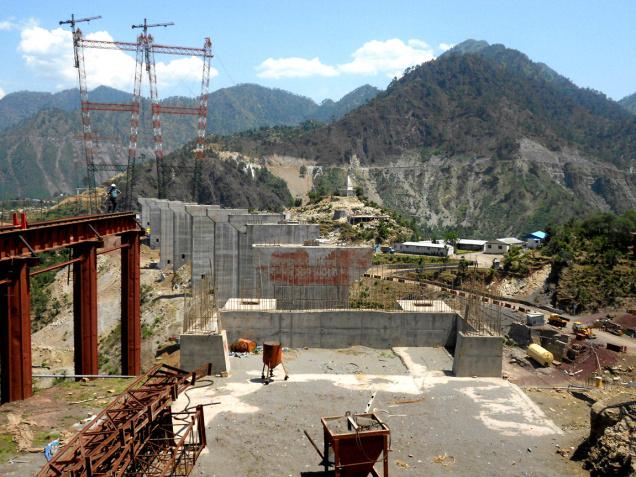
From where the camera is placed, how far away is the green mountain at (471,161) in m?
132

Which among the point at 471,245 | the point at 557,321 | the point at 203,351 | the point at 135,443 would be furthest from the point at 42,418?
the point at 471,245

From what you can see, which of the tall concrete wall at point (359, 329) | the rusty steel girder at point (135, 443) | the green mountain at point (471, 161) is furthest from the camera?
the green mountain at point (471, 161)

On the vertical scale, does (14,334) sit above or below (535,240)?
above

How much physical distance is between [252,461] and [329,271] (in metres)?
16.3

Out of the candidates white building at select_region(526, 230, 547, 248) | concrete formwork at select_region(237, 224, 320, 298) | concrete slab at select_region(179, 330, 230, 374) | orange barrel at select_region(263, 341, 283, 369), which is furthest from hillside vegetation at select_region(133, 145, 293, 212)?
orange barrel at select_region(263, 341, 283, 369)

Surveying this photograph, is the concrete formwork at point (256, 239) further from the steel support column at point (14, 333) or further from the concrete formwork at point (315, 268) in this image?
the steel support column at point (14, 333)

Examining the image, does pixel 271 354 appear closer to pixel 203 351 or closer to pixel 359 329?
pixel 203 351

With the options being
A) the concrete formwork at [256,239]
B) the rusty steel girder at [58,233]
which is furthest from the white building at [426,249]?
the rusty steel girder at [58,233]

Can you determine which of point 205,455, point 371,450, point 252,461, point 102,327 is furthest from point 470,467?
point 102,327

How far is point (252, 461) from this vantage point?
1338 cm

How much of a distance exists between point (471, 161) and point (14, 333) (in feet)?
493

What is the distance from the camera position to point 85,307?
1919cm

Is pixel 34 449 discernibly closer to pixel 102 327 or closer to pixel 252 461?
pixel 252 461

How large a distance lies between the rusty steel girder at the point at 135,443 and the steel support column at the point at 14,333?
3.68 m
